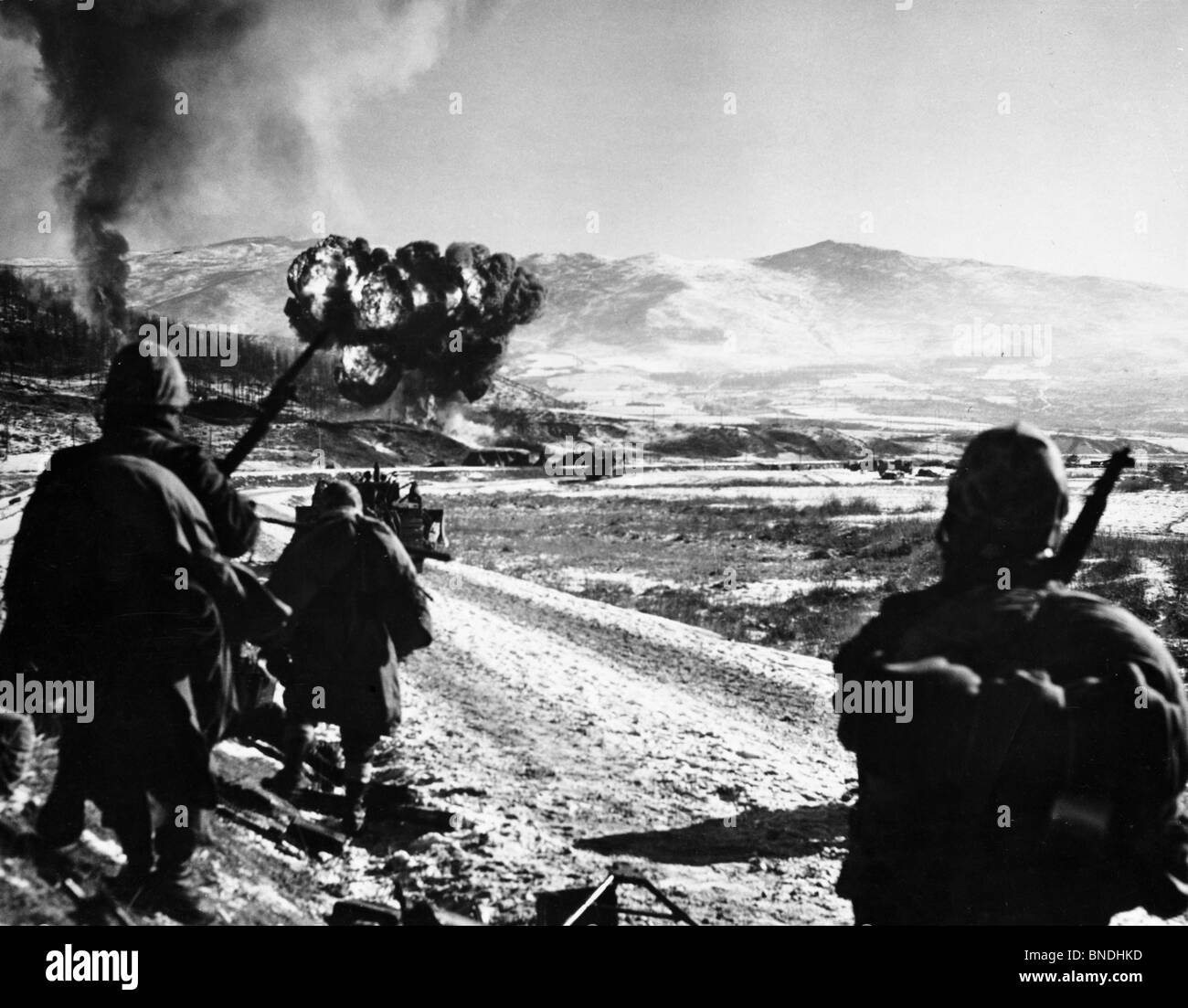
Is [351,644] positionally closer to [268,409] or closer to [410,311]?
[268,409]

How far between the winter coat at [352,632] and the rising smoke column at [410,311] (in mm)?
2678

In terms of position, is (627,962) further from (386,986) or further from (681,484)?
(681,484)

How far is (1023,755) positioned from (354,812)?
3329 millimetres

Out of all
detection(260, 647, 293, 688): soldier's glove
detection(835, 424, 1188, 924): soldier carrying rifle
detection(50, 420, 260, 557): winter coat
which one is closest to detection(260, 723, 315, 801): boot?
detection(260, 647, 293, 688): soldier's glove

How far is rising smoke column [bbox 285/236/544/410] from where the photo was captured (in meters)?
12.7

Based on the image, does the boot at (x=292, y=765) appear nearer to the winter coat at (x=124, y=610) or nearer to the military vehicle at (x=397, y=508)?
the winter coat at (x=124, y=610)

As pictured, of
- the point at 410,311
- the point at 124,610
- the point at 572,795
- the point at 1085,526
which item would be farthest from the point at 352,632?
the point at 410,311

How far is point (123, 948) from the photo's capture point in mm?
3525

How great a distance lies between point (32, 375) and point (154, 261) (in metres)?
2.56

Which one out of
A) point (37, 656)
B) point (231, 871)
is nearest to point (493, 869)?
point (231, 871)

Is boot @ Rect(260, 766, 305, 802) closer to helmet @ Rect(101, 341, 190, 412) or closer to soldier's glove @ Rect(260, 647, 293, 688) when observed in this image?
soldier's glove @ Rect(260, 647, 293, 688)

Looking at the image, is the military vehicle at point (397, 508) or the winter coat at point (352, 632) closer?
the winter coat at point (352, 632)

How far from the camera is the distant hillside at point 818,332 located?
26.1 feet

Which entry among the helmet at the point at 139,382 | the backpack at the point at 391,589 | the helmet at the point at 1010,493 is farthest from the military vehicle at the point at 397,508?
the helmet at the point at 1010,493
